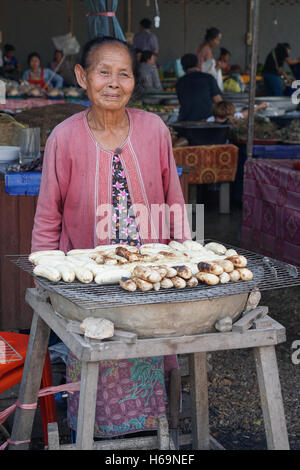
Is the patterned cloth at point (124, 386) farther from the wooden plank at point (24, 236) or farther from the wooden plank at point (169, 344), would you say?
the wooden plank at point (24, 236)

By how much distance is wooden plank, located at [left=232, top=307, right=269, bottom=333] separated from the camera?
1.99 m

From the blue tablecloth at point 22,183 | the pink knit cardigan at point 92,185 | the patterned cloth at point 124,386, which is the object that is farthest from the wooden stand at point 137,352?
the blue tablecloth at point 22,183

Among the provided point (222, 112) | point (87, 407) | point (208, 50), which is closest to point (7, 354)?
point (87, 407)

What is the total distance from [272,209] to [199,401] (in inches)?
123

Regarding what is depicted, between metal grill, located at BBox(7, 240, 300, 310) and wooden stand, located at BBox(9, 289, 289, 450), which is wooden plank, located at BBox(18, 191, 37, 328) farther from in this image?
metal grill, located at BBox(7, 240, 300, 310)

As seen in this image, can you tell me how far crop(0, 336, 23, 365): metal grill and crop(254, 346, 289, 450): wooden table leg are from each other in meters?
0.99

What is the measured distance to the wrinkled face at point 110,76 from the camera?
250 cm

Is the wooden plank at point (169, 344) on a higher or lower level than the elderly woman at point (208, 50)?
lower

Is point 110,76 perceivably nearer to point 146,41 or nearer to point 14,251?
point 14,251

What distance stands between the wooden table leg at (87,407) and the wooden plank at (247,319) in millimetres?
422

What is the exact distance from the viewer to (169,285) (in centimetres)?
196

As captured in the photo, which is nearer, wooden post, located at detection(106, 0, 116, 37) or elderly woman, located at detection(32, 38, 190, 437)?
elderly woman, located at detection(32, 38, 190, 437)

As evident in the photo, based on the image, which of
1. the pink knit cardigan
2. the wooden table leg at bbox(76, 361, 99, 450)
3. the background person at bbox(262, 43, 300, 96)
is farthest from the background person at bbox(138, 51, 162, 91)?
the wooden table leg at bbox(76, 361, 99, 450)
